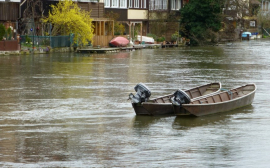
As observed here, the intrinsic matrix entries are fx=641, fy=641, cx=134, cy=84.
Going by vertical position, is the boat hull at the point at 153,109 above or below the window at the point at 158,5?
below

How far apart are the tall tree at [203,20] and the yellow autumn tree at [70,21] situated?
24.6m

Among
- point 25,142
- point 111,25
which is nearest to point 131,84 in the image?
point 25,142

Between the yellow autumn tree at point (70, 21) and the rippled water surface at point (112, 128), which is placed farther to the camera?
the yellow autumn tree at point (70, 21)

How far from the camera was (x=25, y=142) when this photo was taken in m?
18.2

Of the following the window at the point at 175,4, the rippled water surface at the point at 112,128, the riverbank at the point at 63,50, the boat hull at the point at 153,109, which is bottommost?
the rippled water surface at the point at 112,128

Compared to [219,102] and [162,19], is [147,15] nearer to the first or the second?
[162,19]

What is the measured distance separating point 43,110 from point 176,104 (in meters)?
5.37

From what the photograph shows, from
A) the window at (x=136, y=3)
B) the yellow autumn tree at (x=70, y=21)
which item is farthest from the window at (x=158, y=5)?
the yellow autumn tree at (x=70, y=21)

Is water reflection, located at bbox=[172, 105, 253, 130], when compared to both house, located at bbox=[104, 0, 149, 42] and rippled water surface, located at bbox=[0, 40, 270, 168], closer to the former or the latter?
rippled water surface, located at bbox=[0, 40, 270, 168]

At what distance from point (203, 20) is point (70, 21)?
28.6 metres

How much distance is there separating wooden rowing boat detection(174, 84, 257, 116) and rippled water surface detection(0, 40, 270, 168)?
27 cm

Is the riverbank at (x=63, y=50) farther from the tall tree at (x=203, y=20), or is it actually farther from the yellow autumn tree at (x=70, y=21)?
the tall tree at (x=203, y=20)

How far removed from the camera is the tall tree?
3265 inches

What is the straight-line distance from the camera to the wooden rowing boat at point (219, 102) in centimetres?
2225
